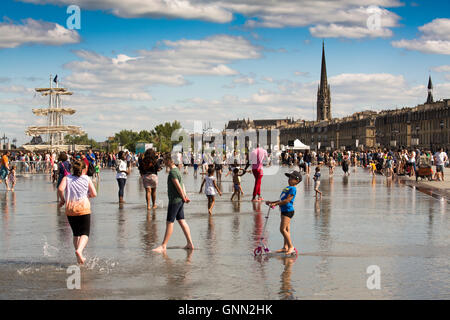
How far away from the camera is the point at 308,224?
1430cm

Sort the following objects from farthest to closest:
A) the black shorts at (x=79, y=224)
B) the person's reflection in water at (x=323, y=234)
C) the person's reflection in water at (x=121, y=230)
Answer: the person's reflection in water at (x=121, y=230) → the black shorts at (x=79, y=224) → the person's reflection in water at (x=323, y=234)

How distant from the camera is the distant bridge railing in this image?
5046cm

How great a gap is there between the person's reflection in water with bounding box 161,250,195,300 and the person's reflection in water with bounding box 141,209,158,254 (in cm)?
82

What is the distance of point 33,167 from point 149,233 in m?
43.2

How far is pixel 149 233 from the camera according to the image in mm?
12797

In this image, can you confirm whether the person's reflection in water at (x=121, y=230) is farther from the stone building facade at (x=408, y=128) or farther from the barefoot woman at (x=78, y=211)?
the stone building facade at (x=408, y=128)

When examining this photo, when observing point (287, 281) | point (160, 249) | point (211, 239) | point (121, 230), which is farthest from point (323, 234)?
point (287, 281)

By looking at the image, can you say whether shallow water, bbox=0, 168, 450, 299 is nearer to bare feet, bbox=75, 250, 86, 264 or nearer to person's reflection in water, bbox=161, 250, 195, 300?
person's reflection in water, bbox=161, 250, 195, 300

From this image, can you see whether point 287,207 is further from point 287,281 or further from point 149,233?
point 149,233

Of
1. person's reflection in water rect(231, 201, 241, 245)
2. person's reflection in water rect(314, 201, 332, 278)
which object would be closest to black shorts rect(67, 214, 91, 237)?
person's reflection in water rect(231, 201, 241, 245)

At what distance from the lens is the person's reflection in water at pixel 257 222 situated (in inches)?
478

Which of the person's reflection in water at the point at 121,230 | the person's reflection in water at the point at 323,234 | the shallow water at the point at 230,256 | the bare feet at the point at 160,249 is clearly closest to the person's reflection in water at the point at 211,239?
the shallow water at the point at 230,256

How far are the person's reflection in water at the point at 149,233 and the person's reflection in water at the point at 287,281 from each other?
2.25 m

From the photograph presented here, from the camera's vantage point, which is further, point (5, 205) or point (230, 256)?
point (5, 205)
